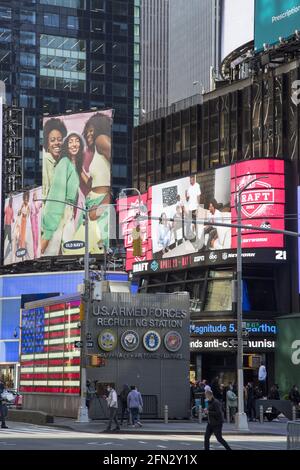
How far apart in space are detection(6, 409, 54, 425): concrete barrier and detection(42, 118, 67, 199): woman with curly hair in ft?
189

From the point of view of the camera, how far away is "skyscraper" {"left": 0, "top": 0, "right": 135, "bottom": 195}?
6914 inches

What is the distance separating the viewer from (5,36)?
176m

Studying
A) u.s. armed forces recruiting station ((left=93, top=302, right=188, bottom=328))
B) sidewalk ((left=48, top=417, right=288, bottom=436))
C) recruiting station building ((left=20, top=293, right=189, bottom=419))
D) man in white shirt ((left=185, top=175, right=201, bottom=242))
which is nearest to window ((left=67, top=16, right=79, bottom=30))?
man in white shirt ((left=185, top=175, right=201, bottom=242))

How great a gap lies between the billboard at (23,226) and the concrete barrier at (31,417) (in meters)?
61.3

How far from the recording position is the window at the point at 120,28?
18062 centimetres

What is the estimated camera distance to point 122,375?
52.5 m

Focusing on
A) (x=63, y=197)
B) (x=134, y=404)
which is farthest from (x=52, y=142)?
(x=134, y=404)

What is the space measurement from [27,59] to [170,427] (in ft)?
444

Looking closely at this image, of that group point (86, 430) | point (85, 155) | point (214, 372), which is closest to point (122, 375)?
point (86, 430)

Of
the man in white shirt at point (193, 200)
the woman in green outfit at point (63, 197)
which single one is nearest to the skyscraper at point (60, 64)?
the woman in green outfit at point (63, 197)

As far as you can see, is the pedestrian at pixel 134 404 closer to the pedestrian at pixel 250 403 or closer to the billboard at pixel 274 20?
the pedestrian at pixel 250 403

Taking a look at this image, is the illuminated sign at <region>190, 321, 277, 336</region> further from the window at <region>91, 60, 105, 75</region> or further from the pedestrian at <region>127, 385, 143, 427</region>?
the window at <region>91, 60, 105, 75</region>

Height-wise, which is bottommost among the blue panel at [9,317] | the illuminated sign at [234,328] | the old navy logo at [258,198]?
the illuminated sign at [234,328]

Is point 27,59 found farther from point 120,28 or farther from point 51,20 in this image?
point 120,28
